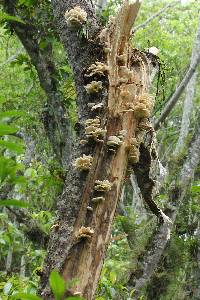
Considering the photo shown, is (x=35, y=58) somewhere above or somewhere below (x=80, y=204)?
above

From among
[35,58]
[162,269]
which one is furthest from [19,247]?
[35,58]

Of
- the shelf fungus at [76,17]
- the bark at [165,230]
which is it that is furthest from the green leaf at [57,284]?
the bark at [165,230]

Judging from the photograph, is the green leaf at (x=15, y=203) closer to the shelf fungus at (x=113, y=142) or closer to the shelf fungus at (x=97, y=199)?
the shelf fungus at (x=97, y=199)

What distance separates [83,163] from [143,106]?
1.84ft

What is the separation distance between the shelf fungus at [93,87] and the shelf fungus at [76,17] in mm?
518

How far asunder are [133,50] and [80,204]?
4.05ft

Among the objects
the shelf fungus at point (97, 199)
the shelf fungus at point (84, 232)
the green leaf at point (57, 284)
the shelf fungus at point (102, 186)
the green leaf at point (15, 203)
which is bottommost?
the green leaf at point (57, 284)

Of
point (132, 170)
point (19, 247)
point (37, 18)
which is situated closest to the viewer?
point (132, 170)

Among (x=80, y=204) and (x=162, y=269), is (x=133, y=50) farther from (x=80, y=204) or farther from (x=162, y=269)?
(x=162, y=269)

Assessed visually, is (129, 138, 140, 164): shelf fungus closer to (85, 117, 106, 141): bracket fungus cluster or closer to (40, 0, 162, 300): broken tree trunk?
(40, 0, 162, 300): broken tree trunk

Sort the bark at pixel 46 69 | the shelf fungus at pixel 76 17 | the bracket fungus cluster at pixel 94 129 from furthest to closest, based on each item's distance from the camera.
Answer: the bark at pixel 46 69 → the shelf fungus at pixel 76 17 → the bracket fungus cluster at pixel 94 129

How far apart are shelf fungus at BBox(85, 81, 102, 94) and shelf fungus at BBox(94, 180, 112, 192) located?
1.99 feet

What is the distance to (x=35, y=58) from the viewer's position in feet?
18.6

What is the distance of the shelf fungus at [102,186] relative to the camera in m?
2.63
